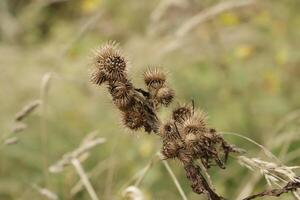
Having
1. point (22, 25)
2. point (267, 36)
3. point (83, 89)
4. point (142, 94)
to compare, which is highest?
point (22, 25)

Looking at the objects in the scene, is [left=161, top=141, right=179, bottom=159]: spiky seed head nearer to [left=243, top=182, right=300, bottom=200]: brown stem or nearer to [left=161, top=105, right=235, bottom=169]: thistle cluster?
[left=161, top=105, right=235, bottom=169]: thistle cluster

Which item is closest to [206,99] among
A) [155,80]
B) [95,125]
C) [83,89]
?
[95,125]

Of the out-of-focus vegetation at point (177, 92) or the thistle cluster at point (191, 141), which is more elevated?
the out-of-focus vegetation at point (177, 92)

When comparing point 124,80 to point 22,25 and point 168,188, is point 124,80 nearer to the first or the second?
point 168,188

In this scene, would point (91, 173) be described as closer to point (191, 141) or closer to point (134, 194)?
point (134, 194)

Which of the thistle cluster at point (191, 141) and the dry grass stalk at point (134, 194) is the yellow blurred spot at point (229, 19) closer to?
the dry grass stalk at point (134, 194)

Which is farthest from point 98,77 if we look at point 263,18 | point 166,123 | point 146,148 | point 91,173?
point 263,18

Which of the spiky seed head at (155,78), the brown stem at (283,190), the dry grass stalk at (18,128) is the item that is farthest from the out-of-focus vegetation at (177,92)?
the brown stem at (283,190)
